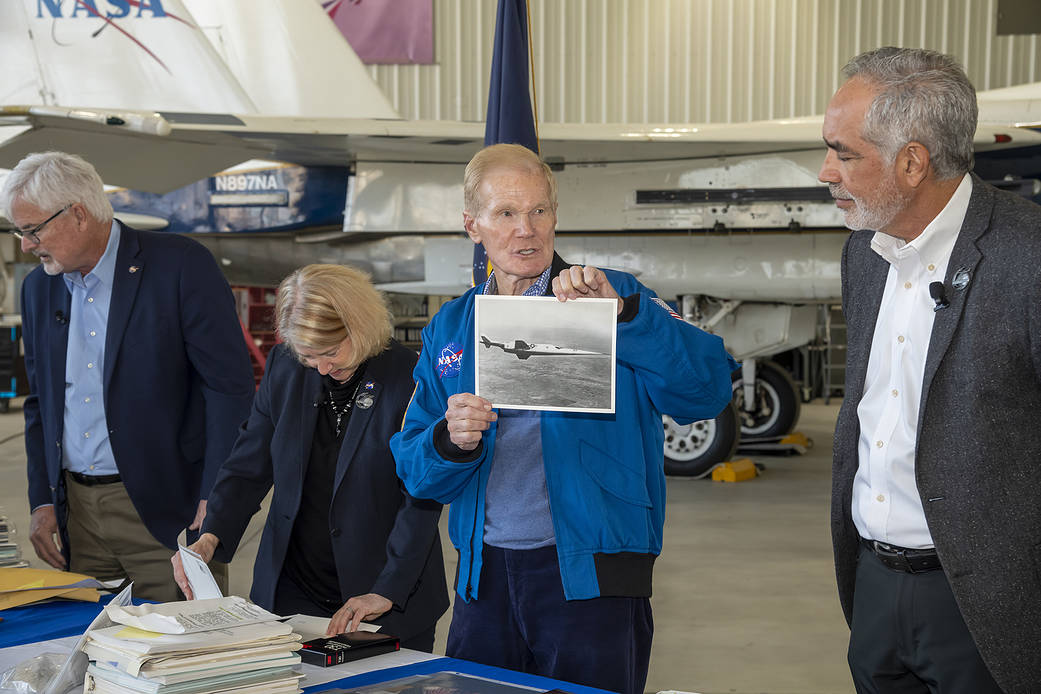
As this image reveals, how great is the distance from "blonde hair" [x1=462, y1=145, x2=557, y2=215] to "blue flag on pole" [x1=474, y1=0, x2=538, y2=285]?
64.4 inches

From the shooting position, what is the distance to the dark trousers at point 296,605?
225 cm

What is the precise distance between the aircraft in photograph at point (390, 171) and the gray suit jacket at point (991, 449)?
584 cm

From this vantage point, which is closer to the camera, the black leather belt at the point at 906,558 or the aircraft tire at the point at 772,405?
the black leather belt at the point at 906,558

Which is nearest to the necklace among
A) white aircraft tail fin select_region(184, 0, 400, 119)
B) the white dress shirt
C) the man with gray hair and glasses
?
the man with gray hair and glasses

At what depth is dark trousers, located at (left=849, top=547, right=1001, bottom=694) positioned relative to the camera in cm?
157

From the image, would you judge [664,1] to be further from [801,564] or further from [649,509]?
[649,509]

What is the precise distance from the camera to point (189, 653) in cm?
131

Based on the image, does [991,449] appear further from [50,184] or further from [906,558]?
[50,184]

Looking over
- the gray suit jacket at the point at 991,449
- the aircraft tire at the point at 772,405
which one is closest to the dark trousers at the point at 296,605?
the gray suit jacket at the point at 991,449

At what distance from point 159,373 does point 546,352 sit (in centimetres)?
158

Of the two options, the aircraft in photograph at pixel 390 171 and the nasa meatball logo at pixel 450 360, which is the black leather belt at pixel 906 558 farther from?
the aircraft in photograph at pixel 390 171

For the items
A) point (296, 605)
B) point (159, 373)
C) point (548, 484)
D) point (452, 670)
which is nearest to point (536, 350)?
point (548, 484)

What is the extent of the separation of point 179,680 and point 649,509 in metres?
0.87

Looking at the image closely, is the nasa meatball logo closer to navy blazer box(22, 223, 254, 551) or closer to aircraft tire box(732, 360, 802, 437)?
navy blazer box(22, 223, 254, 551)
